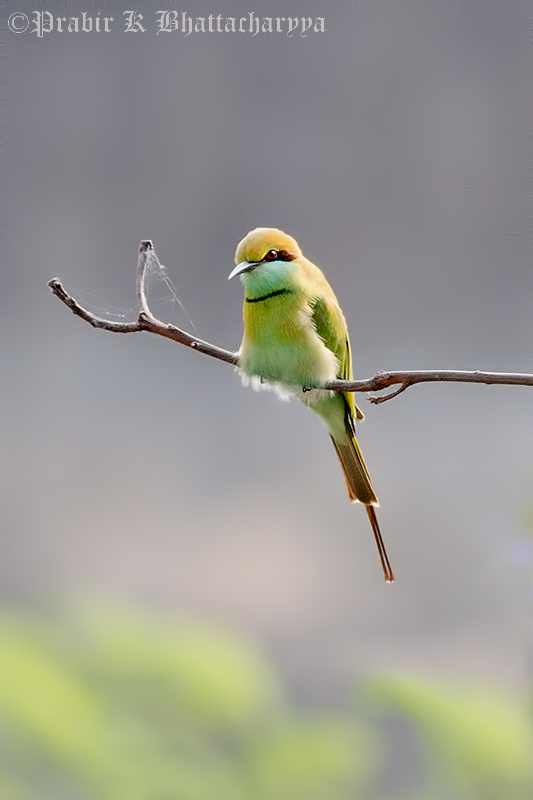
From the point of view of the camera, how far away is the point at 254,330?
559 mm

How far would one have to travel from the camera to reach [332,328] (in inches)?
22.6

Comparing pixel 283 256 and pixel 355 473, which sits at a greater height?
pixel 283 256

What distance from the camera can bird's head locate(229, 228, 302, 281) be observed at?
0.50 meters

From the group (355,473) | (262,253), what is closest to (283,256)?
(262,253)

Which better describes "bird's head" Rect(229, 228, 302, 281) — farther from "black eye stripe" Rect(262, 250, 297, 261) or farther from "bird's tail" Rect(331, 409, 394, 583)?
"bird's tail" Rect(331, 409, 394, 583)

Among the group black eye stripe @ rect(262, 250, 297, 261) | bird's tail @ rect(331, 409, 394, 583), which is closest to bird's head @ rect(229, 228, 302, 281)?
black eye stripe @ rect(262, 250, 297, 261)

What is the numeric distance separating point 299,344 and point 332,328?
1.3 inches

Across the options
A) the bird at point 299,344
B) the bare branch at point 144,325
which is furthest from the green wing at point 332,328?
the bare branch at point 144,325

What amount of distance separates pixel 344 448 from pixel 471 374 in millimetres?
174

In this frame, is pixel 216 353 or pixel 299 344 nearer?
pixel 216 353

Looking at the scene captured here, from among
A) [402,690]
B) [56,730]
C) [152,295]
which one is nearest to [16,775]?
[56,730]

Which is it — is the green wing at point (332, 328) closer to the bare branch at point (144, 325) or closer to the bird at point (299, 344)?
the bird at point (299, 344)

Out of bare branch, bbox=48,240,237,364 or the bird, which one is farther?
the bird

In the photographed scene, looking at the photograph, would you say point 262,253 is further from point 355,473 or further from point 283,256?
point 355,473
